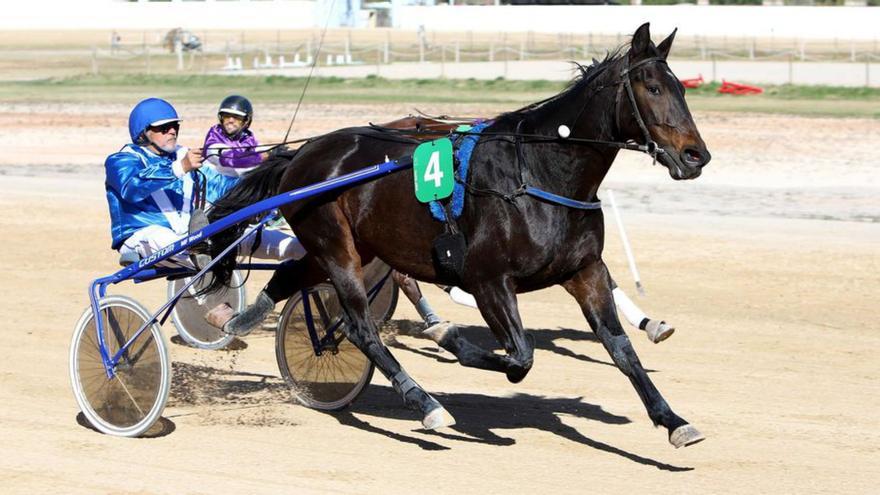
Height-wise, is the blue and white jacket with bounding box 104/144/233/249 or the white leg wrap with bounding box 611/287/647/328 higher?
the blue and white jacket with bounding box 104/144/233/249

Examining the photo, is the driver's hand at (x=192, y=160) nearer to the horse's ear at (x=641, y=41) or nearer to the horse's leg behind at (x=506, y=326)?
the horse's leg behind at (x=506, y=326)

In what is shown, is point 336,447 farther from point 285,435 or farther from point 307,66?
point 307,66

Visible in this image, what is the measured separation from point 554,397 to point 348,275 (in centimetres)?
147

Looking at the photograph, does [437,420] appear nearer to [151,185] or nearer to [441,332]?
[441,332]

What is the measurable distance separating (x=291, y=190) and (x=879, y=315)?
4.99 m

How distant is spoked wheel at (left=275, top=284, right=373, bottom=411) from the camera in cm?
719

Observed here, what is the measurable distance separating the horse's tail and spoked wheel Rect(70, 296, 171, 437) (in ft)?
2.30

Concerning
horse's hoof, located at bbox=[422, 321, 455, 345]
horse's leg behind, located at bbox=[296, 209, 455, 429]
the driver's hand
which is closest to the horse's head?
horse's hoof, located at bbox=[422, 321, 455, 345]

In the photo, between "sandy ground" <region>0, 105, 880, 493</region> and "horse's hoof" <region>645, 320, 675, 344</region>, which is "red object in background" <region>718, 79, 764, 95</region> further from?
"horse's hoof" <region>645, 320, 675, 344</region>

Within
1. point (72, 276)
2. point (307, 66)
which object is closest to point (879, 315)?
point (72, 276)

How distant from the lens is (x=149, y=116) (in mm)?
6918

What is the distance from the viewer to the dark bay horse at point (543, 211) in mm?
5777

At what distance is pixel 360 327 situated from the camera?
669 cm

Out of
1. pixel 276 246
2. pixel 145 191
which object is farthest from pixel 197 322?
pixel 145 191
